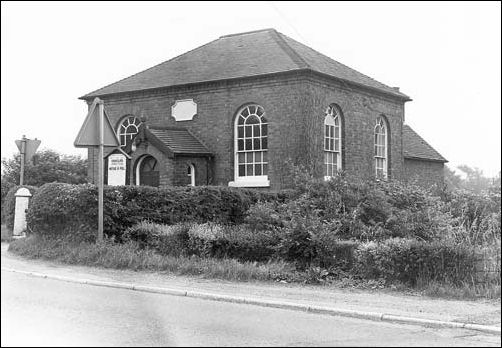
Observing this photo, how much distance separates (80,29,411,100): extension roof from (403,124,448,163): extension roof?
4.39m

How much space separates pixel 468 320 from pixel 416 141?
2713 centimetres

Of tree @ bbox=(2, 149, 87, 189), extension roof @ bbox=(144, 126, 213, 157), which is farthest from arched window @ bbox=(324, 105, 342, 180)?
tree @ bbox=(2, 149, 87, 189)

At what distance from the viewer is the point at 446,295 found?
1060cm

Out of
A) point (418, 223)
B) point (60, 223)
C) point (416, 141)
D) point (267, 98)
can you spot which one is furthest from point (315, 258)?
point (416, 141)

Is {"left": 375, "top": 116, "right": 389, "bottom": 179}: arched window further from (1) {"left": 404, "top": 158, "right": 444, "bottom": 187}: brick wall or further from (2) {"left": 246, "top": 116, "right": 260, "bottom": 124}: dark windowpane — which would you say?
(2) {"left": 246, "top": 116, "right": 260, "bottom": 124}: dark windowpane

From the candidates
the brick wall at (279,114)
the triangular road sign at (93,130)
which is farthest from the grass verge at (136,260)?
the brick wall at (279,114)

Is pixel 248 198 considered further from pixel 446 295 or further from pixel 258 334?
pixel 258 334

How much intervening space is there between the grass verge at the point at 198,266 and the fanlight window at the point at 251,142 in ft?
30.9

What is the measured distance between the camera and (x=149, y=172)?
2362 cm

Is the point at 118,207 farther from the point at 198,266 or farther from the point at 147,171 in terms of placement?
the point at 147,171

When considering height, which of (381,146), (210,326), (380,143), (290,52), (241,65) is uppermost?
(290,52)

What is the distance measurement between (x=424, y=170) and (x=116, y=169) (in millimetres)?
16540

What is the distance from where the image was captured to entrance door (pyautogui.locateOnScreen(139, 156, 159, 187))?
23.3 metres

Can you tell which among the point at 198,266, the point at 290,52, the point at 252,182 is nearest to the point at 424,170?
the point at 290,52
